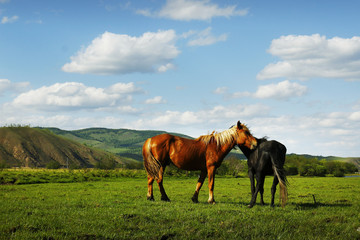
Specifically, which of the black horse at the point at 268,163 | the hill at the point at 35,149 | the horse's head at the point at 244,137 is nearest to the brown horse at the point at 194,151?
the horse's head at the point at 244,137

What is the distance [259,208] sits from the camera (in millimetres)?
12031

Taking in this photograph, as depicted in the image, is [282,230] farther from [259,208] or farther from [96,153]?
[96,153]

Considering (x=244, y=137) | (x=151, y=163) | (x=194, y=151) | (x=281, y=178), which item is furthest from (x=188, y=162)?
(x=281, y=178)

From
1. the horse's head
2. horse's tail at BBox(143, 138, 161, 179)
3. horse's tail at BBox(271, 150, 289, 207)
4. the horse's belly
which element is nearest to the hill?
horse's tail at BBox(143, 138, 161, 179)

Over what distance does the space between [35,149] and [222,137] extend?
154m

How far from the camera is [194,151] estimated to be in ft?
43.7

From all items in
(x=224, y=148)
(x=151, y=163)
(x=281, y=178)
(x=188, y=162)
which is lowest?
(x=281, y=178)

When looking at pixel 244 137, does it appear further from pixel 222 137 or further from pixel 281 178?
pixel 281 178

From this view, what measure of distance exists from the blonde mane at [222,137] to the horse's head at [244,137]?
0.23m

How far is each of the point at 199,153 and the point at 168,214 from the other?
3.67 meters

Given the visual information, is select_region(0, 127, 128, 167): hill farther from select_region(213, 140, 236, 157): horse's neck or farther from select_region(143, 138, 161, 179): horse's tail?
select_region(213, 140, 236, 157): horse's neck

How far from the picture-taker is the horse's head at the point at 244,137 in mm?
12828

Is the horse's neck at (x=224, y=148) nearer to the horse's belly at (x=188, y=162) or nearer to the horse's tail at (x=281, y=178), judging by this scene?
the horse's belly at (x=188, y=162)

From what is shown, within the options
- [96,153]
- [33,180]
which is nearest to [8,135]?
[96,153]
